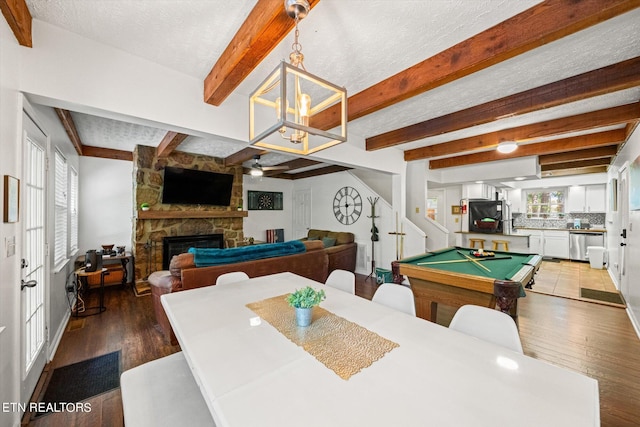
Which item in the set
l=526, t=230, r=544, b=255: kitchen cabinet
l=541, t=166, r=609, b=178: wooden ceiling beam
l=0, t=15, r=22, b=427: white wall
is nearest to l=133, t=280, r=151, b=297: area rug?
l=0, t=15, r=22, b=427: white wall

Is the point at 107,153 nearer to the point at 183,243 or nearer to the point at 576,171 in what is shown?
the point at 183,243

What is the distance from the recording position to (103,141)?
432cm

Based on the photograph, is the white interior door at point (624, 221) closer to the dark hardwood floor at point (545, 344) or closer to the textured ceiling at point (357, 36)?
the dark hardwood floor at point (545, 344)

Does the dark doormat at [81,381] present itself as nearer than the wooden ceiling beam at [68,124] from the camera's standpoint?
Yes

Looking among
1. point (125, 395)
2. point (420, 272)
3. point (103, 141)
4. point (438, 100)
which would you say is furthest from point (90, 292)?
point (438, 100)

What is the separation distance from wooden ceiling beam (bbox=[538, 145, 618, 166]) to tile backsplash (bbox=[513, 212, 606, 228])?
145 inches

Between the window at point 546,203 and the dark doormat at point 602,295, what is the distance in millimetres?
4191

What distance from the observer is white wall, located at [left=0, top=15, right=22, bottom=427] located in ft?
4.58

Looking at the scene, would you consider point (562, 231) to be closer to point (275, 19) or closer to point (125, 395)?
point (275, 19)

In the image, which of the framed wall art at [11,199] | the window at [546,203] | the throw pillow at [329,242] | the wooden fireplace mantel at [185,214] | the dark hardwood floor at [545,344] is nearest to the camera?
the framed wall art at [11,199]

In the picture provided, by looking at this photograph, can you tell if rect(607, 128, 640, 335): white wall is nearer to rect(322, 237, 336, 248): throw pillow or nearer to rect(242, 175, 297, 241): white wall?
rect(322, 237, 336, 248): throw pillow

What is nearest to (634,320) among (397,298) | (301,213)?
(397,298)

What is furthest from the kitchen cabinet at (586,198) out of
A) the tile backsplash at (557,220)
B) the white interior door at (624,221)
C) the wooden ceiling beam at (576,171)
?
the white interior door at (624,221)

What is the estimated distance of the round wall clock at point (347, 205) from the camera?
19.4 feet
